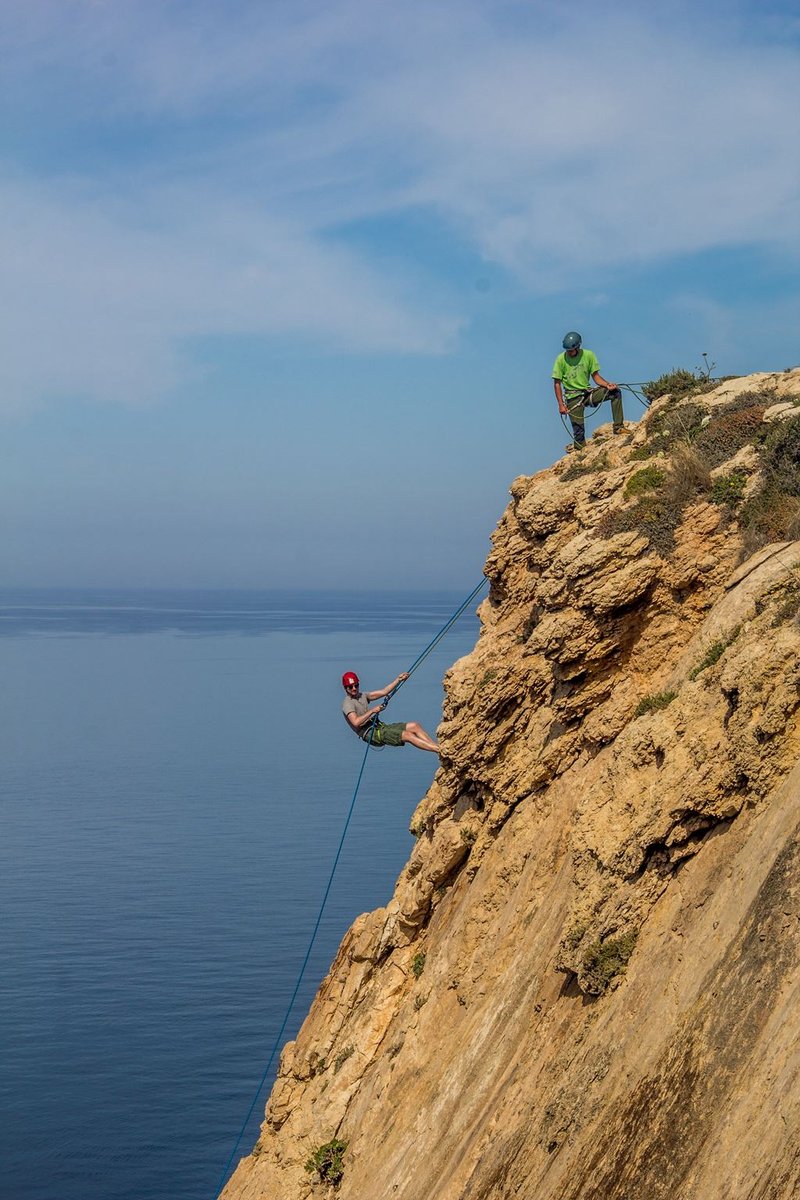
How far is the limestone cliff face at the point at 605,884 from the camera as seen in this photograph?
991 cm

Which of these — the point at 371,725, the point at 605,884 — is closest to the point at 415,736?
the point at 371,725

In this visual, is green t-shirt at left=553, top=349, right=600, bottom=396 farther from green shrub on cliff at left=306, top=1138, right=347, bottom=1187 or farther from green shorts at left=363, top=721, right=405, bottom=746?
green shrub on cliff at left=306, top=1138, right=347, bottom=1187

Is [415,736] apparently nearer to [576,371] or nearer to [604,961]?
[576,371]

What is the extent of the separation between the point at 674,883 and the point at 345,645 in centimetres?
16274

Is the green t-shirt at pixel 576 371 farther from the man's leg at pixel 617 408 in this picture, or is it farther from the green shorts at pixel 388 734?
the green shorts at pixel 388 734

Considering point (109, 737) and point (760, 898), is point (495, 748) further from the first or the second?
point (109, 737)

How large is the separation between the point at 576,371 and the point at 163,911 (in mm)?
43680

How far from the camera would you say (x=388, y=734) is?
22641 mm

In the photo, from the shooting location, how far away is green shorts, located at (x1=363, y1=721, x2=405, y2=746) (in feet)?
73.8

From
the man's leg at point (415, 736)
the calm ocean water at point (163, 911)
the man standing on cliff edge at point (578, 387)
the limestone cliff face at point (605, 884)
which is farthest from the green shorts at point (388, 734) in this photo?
the calm ocean water at point (163, 911)

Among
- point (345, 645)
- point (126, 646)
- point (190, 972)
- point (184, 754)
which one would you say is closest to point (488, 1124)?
point (190, 972)

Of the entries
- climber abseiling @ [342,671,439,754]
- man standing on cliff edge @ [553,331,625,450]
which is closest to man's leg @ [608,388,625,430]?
man standing on cliff edge @ [553,331,625,450]

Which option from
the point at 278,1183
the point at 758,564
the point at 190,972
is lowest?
the point at 190,972

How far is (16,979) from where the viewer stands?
5047cm
